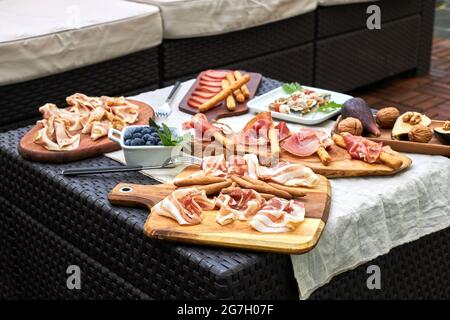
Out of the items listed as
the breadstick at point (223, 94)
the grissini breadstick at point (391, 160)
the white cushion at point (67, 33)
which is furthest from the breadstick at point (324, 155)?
the white cushion at point (67, 33)

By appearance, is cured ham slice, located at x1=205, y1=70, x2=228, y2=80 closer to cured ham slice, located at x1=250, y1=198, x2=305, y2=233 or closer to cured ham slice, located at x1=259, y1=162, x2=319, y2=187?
cured ham slice, located at x1=259, y1=162, x2=319, y2=187

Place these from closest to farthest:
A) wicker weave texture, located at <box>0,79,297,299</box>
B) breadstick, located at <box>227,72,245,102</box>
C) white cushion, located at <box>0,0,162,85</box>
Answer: wicker weave texture, located at <box>0,79,297,299</box> → breadstick, located at <box>227,72,245,102</box> → white cushion, located at <box>0,0,162,85</box>

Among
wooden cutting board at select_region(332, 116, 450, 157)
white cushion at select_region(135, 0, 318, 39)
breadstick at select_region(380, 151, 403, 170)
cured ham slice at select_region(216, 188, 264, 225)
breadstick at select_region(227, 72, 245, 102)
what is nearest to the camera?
cured ham slice at select_region(216, 188, 264, 225)

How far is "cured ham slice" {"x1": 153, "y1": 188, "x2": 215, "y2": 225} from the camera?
1.63 m

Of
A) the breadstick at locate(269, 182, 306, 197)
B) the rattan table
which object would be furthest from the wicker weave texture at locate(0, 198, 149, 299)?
the breadstick at locate(269, 182, 306, 197)

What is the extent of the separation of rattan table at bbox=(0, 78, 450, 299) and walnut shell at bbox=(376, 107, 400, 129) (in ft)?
1.12

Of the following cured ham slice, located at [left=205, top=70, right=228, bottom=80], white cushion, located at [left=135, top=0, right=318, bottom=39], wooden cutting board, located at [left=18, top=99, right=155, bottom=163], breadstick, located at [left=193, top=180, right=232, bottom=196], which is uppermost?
breadstick, located at [left=193, top=180, right=232, bottom=196]

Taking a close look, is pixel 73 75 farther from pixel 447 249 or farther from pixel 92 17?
pixel 447 249

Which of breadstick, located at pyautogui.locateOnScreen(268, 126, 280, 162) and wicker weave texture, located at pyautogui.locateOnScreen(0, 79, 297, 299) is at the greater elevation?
breadstick, located at pyautogui.locateOnScreen(268, 126, 280, 162)

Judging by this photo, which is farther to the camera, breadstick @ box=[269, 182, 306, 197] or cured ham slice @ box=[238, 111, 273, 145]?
cured ham slice @ box=[238, 111, 273, 145]

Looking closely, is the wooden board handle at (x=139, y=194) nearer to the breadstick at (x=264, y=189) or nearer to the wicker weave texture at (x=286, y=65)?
the breadstick at (x=264, y=189)

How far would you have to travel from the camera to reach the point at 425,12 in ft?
14.9

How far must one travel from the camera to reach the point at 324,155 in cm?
191
